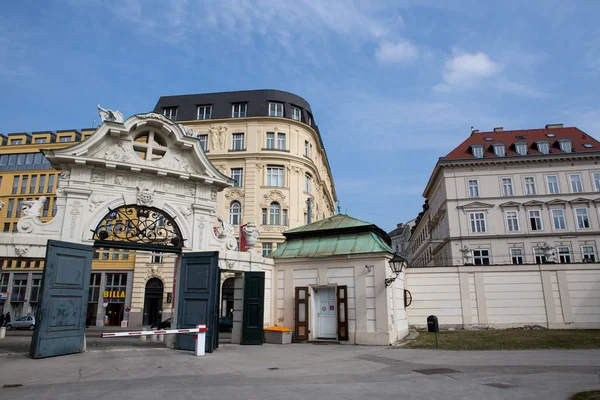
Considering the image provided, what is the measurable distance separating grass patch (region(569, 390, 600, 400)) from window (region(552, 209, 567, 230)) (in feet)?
130

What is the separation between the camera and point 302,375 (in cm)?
1028

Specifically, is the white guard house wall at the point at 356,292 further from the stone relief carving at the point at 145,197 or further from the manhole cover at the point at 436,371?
the stone relief carving at the point at 145,197

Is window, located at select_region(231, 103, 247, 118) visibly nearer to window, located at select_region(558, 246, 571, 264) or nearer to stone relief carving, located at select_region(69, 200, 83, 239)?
stone relief carving, located at select_region(69, 200, 83, 239)

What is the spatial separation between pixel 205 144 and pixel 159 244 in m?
28.4

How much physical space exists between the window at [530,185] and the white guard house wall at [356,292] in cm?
2865

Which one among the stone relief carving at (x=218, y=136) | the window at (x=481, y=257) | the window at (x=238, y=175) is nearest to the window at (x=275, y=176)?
the window at (x=238, y=175)

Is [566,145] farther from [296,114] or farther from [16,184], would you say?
[16,184]

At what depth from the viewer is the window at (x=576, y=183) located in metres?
42.8

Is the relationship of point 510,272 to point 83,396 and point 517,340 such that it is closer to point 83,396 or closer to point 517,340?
point 517,340

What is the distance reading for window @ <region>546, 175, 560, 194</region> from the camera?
141ft

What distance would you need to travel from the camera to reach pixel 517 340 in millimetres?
17891

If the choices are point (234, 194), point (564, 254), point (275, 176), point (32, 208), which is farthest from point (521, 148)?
point (32, 208)

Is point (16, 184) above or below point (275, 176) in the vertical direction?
above

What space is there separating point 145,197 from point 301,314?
28.2 feet
